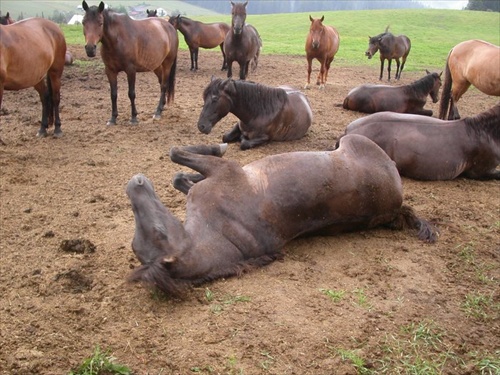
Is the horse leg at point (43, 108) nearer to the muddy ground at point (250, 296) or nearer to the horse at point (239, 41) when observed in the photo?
the muddy ground at point (250, 296)

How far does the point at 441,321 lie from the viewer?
3.20m

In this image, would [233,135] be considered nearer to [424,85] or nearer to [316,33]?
[424,85]

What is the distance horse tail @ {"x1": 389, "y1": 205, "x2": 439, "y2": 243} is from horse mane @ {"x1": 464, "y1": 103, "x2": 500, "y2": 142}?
228 centimetres

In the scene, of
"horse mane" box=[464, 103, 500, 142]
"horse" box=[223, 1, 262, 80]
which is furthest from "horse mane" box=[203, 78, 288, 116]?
"horse" box=[223, 1, 262, 80]

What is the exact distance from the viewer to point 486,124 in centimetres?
623

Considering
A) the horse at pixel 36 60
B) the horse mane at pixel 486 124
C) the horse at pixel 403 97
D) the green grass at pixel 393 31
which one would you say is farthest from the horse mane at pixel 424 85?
the green grass at pixel 393 31

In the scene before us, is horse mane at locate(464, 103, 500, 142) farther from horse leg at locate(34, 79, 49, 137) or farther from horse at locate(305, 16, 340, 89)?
horse at locate(305, 16, 340, 89)

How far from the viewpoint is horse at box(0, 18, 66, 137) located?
648 cm

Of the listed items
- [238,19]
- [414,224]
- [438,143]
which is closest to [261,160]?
[414,224]

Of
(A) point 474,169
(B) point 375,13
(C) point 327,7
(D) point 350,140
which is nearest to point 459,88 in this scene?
(A) point 474,169

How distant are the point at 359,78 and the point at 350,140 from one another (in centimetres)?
1270

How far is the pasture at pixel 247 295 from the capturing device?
2.75 m

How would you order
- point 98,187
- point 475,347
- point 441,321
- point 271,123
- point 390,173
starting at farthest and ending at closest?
point 271,123, point 98,187, point 390,173, point 441,321, point 475,347

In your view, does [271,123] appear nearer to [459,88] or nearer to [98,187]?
[98,187]
